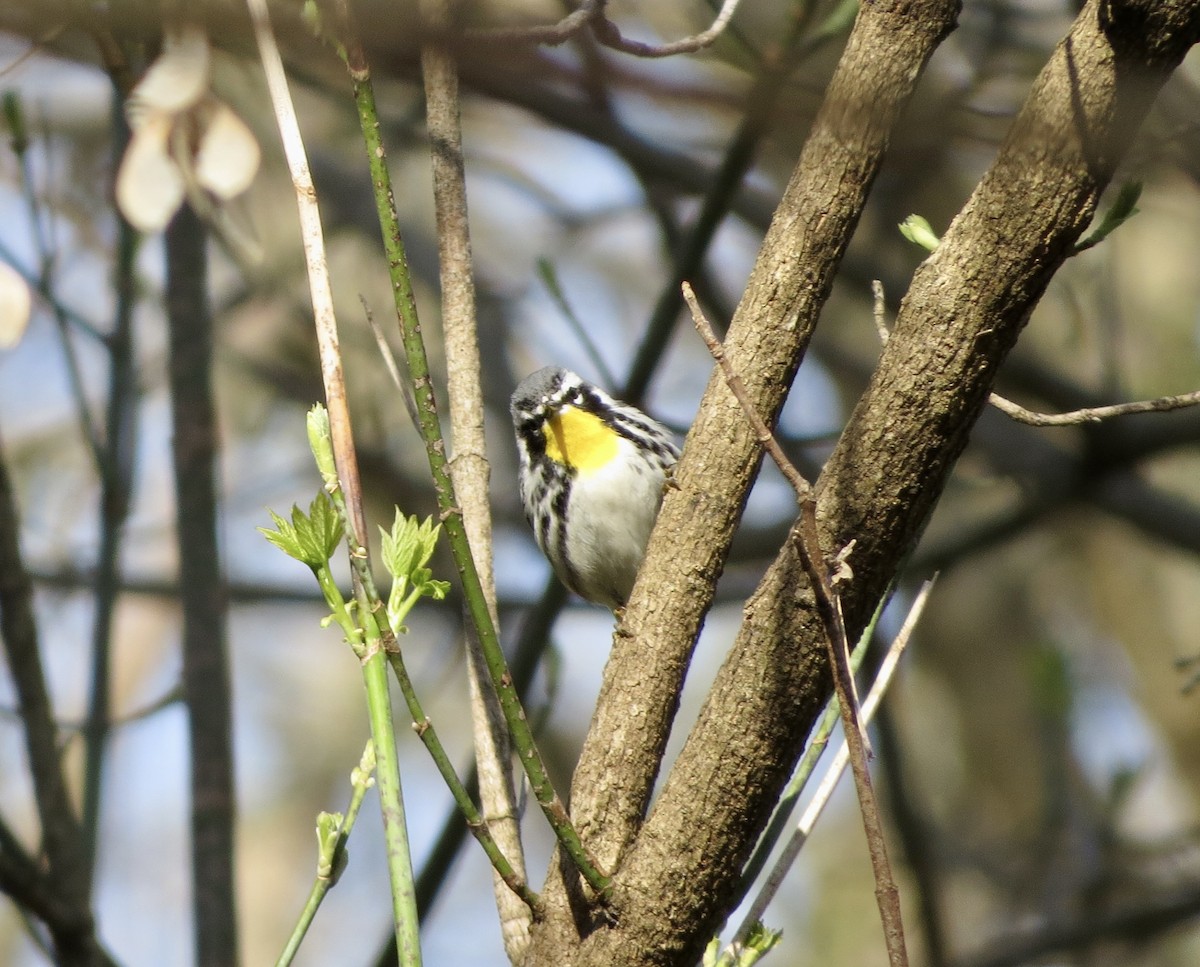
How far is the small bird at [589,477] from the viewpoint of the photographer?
4.11 meters

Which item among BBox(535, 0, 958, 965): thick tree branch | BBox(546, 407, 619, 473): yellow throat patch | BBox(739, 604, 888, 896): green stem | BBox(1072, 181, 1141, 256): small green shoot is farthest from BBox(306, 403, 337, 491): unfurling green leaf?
BBox(546, 407, 619, 473): yellow throat patch

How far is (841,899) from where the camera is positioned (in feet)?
31.2

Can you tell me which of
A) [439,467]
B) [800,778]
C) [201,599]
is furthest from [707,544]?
[201,599]

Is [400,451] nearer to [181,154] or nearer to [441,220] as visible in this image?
[441,220]

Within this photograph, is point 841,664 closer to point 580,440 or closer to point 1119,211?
point 1119,211

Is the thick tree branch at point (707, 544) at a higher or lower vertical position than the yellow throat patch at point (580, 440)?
lower

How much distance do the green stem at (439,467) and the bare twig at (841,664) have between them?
1.18 feet

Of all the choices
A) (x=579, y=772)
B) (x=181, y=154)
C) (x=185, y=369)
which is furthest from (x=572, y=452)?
(x=181, y=154)

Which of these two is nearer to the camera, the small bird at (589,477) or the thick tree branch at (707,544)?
the thick tree branch at (707,544)

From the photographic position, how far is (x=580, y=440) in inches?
167

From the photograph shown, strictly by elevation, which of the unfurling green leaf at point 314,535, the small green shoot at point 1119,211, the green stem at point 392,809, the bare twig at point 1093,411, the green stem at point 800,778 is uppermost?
the small green shoot at point 1119,211

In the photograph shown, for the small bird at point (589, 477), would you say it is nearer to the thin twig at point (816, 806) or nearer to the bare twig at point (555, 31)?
the thin twig at point (816, 806)

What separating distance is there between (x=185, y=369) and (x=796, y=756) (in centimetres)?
268

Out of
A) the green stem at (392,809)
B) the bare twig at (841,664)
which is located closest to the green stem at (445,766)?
the green stem at (392,809)
